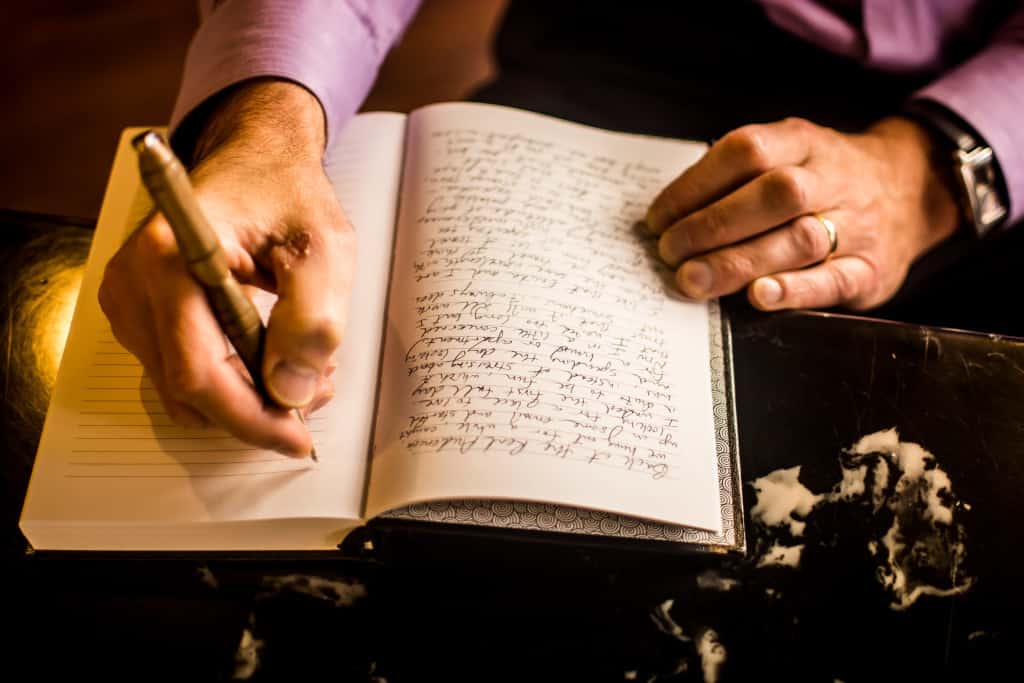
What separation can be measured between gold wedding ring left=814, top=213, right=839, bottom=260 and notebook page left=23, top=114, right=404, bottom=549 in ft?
1.40

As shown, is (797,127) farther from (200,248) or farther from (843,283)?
(200,248)

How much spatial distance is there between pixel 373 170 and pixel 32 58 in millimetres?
1241

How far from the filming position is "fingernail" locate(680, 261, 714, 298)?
66 cm

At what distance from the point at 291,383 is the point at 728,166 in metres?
0.44

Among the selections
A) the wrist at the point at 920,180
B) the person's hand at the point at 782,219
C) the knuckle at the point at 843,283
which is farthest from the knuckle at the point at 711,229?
the wrist at the point at 920,180

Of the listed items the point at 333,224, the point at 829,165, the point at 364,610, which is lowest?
the point at 364,610

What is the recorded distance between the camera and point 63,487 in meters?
0.53

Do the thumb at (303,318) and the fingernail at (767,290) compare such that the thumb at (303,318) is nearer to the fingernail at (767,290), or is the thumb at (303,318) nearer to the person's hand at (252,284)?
the person's hand at (252,284)

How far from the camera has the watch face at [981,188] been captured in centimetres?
76

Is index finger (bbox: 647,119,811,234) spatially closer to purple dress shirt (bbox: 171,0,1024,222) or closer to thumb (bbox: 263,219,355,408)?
purple dress shirt (bbox: 171,0,1024,222)

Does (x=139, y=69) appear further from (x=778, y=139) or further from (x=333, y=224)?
(x=778, y=139)

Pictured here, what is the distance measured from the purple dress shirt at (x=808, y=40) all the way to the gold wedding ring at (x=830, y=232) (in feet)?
0.74

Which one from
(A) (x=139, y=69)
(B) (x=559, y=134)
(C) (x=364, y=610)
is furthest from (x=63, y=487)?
(A) (x=139, y=69)

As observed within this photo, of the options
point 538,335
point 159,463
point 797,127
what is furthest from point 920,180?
point 159,463
